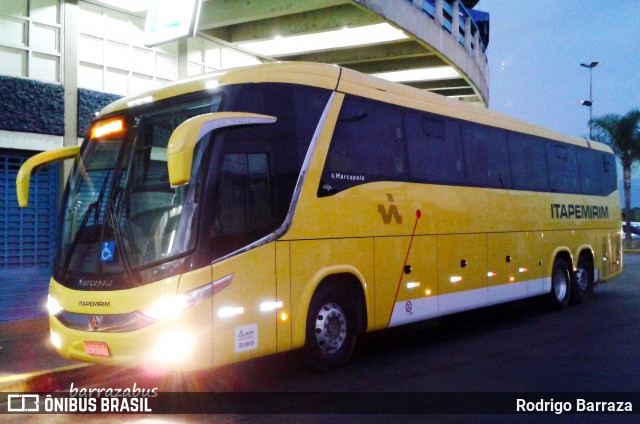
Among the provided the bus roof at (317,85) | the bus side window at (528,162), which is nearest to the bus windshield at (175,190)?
the bus roof at (317,85)

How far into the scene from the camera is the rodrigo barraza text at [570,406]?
20.4ft

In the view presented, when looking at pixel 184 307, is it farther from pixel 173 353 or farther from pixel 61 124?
pixel 61 124

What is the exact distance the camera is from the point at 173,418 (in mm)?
6125

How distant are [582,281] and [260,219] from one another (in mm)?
9862

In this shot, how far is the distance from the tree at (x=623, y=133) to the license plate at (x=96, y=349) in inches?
1506

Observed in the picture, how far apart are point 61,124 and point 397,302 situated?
22.7 feet

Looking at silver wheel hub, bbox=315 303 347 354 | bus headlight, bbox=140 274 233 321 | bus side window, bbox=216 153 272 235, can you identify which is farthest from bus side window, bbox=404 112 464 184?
bus headlight, bbox=140 274 233 321

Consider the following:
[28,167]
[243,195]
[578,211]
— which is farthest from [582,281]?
[28,167]

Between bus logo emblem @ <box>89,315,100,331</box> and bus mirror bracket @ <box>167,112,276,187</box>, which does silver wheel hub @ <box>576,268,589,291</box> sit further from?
bus logo emblem @ <box>89,315,100,331</box>

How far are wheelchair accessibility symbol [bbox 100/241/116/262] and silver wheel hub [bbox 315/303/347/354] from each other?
2478mm

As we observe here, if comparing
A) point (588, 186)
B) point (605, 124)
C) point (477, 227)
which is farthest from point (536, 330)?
point (605, 124)

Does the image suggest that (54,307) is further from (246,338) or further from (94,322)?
(246,338)

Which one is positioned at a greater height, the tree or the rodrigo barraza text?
the tree

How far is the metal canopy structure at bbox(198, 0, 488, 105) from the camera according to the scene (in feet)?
45.5
